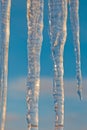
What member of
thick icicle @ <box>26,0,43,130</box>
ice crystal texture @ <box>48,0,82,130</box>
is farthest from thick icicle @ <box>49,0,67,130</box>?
thick icicle @ <box>26,0,43,130</box>

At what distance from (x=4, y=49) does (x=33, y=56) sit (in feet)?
4.71

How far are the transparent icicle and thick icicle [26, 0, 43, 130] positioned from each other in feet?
3.17

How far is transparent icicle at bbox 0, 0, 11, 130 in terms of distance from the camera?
1627 centimetres

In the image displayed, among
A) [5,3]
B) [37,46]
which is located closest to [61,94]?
[37,46]

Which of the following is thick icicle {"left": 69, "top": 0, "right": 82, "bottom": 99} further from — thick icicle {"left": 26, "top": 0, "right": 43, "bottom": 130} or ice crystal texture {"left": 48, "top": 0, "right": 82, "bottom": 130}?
thick icicle {"left": 26, "top": 0, "right": 43, "bottom": 130}

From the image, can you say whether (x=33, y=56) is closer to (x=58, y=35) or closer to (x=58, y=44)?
(x=58, y=44)

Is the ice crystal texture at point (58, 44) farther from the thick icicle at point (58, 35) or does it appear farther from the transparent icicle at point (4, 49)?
the transparent icicle at point (4, 49)

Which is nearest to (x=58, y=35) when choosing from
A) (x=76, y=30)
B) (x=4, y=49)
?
(x=76, y=30)

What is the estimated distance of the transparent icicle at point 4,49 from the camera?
1627 centimetres

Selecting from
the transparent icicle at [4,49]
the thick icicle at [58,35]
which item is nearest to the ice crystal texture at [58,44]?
the thick icicle at [58,35]

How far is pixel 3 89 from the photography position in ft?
53.2

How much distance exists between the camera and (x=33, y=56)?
15828 mm

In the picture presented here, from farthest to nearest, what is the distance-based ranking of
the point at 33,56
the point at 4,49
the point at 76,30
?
the point at 76,30
the point at 4,49
the point at 33,56

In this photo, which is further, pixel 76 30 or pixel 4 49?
pixel 76 30
